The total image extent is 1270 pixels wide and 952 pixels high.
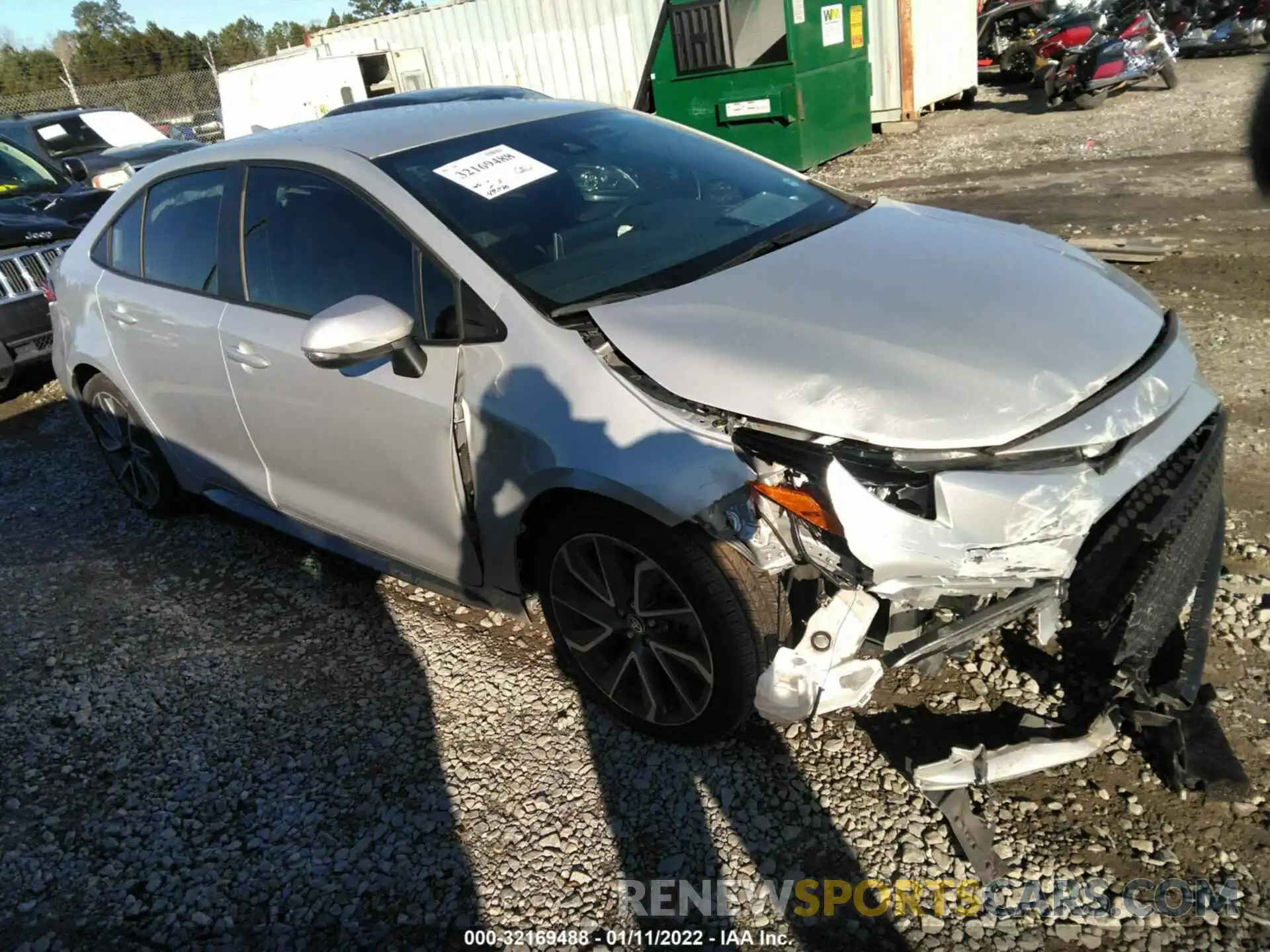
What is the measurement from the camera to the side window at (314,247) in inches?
113

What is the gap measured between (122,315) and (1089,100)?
1246 centimetres

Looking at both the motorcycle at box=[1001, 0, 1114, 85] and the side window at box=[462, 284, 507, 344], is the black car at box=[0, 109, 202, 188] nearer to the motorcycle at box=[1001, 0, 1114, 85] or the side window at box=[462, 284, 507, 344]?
the side window at box=[462, 284, 507, 344]

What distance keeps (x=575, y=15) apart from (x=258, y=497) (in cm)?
1297

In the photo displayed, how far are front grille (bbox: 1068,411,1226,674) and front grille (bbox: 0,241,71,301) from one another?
712 cm

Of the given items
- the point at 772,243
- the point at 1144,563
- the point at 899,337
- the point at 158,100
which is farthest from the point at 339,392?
the point at 158,100

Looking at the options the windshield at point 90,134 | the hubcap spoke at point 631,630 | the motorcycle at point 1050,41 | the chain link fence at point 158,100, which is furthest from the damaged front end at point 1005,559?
the chain link fence at point 158,100

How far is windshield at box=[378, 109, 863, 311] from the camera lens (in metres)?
2.79

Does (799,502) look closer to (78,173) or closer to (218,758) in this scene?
(218,758)

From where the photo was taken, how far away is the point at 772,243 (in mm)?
2951

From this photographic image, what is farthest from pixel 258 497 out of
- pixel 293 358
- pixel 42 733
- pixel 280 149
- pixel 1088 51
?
pixel 1088 51

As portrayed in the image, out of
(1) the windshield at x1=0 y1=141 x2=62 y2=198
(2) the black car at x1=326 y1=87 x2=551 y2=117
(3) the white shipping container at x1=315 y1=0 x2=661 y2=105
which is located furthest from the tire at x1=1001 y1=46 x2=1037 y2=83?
(1) the windshield at x1=0 y1=141 x2=62 y2=198

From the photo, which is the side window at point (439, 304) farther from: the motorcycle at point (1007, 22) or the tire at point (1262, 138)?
the motorcycle at point (1007, 22)

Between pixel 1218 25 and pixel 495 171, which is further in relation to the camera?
pixel 1218 25

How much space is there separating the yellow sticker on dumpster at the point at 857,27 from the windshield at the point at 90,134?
9.41 metres
